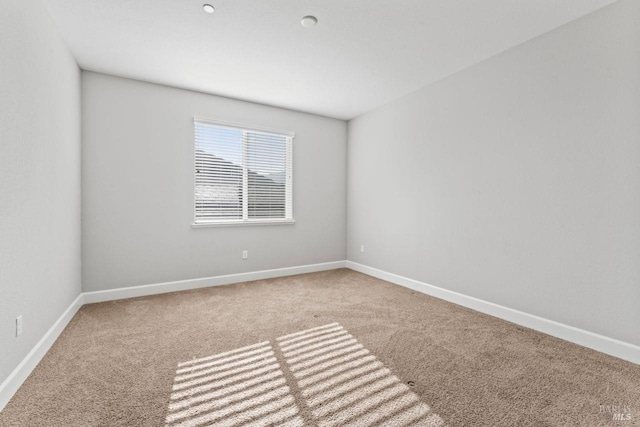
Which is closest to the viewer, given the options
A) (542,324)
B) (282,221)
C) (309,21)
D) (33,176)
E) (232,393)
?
(232,393)

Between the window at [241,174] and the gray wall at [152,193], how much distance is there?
4.7 inches

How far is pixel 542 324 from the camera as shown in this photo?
259 centimetres

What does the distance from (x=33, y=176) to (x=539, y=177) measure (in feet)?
13.4

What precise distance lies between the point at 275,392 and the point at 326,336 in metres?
0.83

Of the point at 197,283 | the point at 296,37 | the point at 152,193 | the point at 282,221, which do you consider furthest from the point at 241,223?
the point at 296,37

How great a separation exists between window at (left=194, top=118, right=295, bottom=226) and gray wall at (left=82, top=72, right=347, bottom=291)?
0.12 meters

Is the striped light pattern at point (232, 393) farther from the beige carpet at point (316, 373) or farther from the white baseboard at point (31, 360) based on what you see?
the white baseboard at point (31, 360)

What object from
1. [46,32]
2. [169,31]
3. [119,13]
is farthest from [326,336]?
[46,32]

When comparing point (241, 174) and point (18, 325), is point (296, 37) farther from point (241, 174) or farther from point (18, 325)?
point (18, 325)

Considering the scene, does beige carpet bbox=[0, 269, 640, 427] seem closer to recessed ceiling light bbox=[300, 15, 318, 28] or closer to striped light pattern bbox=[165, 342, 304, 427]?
striped light pattern bbox=[165, 342, 304, 427]

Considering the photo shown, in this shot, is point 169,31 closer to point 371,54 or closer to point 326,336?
point 371,54

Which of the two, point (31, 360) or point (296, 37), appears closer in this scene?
point (31, 360)

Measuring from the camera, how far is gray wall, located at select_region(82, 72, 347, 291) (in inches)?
132

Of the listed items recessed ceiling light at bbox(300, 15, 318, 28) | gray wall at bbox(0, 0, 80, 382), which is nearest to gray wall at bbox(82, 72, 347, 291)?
gray wall at bbox(0, 0, 80, 382)
